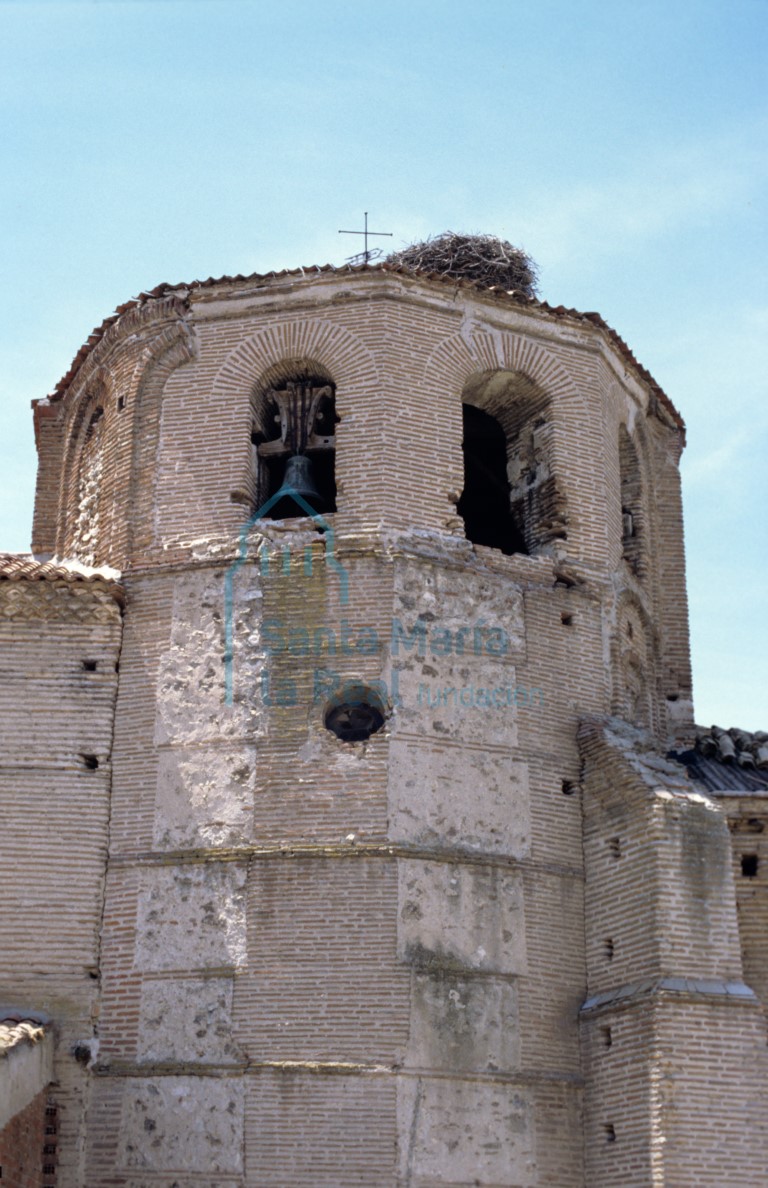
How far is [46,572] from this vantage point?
47.7ft

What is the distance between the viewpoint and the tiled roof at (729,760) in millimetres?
14773

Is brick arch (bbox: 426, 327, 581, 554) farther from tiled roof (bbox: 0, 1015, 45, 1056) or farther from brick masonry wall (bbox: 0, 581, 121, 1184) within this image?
tiled roof (bbox: 0, 1015, 45, 1056)

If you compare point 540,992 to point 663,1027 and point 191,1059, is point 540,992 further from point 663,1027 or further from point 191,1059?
point 191,1059

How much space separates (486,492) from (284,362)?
3238 mm

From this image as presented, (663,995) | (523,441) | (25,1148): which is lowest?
(25,1148)

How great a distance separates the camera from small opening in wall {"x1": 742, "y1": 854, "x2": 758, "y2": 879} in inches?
554

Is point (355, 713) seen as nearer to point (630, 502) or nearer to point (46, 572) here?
point (46, 572)

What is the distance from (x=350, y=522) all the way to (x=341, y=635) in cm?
99

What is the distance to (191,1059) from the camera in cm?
1277

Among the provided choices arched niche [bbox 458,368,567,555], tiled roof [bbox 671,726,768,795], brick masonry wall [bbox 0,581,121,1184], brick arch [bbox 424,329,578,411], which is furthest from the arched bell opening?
tiled roof [bbox 671,726,768,795]

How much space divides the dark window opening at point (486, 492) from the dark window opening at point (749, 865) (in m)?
4.49

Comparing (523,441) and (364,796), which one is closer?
(364,796)

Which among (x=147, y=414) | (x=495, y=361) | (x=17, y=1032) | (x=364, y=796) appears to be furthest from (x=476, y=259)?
(x=17, y=1032)

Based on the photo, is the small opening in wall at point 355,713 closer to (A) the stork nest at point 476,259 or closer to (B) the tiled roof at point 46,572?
(B) the tiled roof at point 46,572
